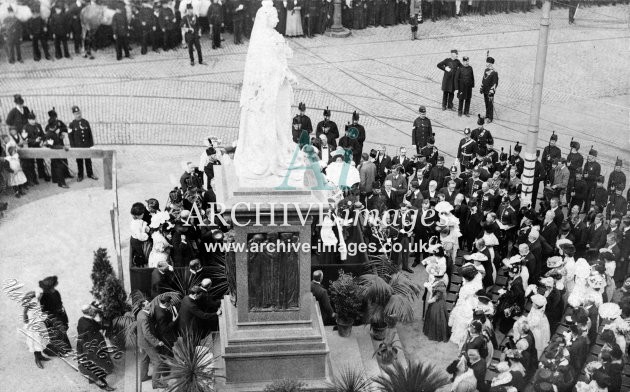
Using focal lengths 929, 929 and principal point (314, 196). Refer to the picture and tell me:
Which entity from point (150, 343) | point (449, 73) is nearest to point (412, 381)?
point (150, 343)

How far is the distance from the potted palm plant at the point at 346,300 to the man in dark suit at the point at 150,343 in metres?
2.88

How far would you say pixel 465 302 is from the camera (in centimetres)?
1534

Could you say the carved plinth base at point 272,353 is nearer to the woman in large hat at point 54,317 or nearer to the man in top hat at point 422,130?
the woman in large hat at point 54,317

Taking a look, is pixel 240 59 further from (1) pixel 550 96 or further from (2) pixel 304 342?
(2) pixel 304 342

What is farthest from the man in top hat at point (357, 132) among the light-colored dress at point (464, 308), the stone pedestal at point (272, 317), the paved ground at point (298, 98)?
the stone pedestal at point (272, 317)

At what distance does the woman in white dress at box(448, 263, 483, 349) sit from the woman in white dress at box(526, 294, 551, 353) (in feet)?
3.19

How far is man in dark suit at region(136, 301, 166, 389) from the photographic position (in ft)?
45.6

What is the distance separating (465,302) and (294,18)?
669 inches

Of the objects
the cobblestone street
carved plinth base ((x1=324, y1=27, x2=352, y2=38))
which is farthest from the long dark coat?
carved plinth base ((x1=324, y1=27, x2=352, y2=38))

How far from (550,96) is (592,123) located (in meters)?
2.31

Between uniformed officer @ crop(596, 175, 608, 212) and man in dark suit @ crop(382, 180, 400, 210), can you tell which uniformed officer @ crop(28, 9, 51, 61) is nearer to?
man in dark suit @ crop(382, 180, 400, 210)

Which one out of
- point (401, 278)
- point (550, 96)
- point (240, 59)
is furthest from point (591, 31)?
point (401, 278)

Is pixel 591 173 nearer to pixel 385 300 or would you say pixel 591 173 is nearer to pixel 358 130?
pixel 358 130

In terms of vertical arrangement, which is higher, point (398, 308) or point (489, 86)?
point (489, 86)
